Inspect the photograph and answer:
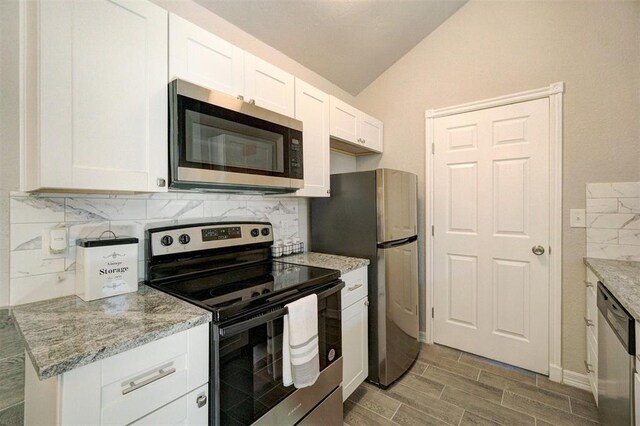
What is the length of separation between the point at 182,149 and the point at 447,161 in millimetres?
2190

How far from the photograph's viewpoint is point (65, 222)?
123 cm

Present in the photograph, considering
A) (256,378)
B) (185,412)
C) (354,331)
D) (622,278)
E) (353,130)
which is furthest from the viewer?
(353,130)

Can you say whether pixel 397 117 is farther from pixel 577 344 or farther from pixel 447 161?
pixel 577 344

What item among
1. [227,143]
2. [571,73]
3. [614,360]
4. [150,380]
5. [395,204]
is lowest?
[614,360]

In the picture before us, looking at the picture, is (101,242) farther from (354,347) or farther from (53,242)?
(354,347)

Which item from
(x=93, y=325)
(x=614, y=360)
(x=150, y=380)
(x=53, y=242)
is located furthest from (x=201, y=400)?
(x=614, y=360)

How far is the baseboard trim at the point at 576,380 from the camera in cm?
200

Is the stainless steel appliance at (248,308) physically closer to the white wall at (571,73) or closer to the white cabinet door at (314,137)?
the white cabinet door at (314,137)

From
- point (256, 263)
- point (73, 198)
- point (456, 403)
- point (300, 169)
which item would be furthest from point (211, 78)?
point (456, 403)

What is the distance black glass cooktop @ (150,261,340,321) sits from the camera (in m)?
1.12

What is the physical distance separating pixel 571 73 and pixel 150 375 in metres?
3.02

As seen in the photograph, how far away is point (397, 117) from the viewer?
281cm

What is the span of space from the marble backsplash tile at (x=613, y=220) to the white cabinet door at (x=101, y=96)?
2.68m

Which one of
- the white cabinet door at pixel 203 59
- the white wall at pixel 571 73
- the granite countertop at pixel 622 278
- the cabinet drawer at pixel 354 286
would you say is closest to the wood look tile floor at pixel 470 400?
the white wall at pixel 571 73
